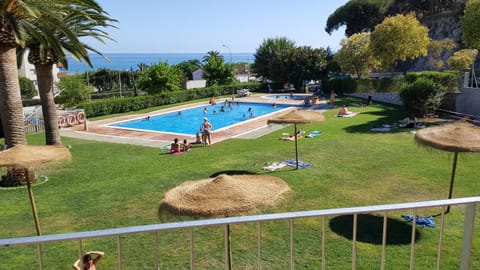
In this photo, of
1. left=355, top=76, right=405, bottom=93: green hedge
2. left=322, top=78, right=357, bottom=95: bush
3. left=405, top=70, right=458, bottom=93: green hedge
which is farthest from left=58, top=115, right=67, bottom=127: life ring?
→ left=322, top=78, right=357, bottom=95: bush

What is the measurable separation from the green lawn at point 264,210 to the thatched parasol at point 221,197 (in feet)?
1.32

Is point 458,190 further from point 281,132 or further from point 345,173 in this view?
point 281,132

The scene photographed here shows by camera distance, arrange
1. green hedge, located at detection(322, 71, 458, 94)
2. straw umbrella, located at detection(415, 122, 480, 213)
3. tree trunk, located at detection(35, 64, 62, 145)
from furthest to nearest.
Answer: green hedge, located at detection(322, 71, 458, 94)
tree trunk, located at detection(35, 64, 62, 145)
straw umbrella, located at detection(415, 122, 480, 213)

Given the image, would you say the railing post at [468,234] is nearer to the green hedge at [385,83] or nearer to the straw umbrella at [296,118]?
the straw umbrella at [296,118]

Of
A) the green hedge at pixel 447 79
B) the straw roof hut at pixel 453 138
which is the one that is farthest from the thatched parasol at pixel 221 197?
the green hedge at pixel 447 79

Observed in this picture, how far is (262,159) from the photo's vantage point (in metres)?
15.5

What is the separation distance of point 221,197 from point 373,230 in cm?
427

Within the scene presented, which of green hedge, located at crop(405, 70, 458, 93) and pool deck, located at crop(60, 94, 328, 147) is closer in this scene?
pool deck, located at crop(60, 94, 328, 147)

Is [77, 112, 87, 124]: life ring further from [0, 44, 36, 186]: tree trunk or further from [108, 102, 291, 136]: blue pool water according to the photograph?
[0, 44, 36, 186]: tree trunk

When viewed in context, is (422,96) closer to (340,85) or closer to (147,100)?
(340,85)

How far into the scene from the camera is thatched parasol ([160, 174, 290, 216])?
5629 millimetres

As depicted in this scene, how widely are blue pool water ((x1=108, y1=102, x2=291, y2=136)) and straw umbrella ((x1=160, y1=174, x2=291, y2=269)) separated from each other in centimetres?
2033

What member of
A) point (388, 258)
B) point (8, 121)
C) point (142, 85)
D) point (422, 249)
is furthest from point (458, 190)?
point (142, 85)

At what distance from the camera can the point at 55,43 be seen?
1501cm
